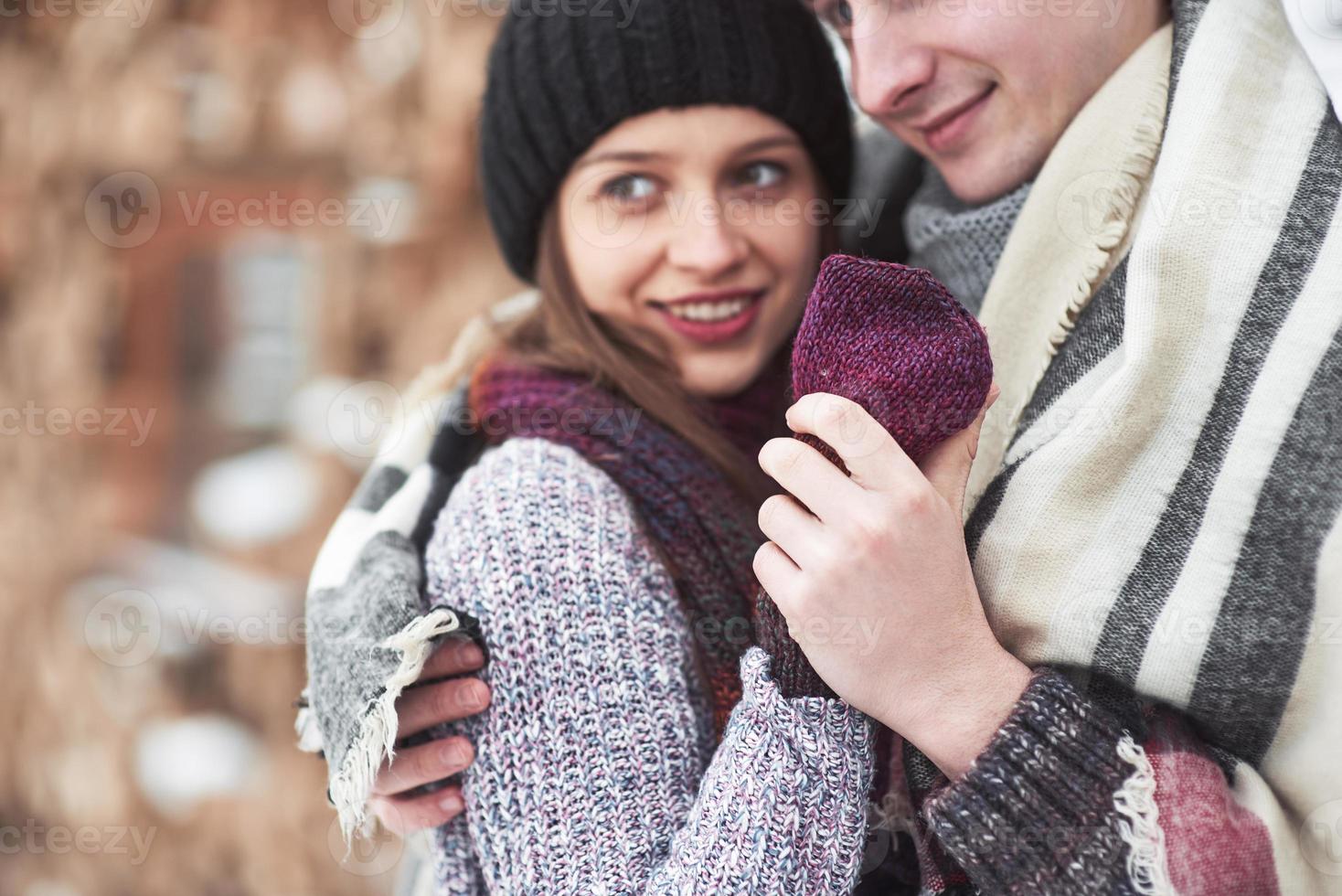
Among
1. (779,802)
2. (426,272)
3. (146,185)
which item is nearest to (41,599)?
(146,185)

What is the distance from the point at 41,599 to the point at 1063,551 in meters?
3.32

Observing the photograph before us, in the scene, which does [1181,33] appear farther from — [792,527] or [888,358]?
[792,527]

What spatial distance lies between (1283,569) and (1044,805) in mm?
256

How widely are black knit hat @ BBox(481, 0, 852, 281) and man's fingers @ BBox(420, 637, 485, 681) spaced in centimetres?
59

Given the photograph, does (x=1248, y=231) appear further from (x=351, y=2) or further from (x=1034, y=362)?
(x=351, y=2)

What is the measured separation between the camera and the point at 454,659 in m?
0.90

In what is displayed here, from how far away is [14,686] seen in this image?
327 cm

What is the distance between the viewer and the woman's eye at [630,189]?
1.16 m

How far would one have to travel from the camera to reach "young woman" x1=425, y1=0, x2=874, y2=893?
2.62 ft

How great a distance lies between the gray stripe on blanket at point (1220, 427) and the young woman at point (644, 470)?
0.21 metres
